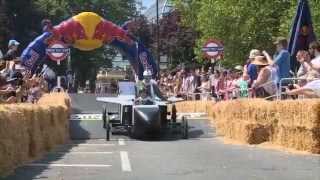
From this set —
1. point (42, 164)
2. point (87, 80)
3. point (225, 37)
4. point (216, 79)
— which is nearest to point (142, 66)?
point (225, 37)

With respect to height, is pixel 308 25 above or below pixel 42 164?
above

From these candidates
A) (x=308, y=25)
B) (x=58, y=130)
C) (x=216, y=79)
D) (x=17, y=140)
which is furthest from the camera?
(x=216, y=79)

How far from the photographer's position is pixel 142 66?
42.4 m

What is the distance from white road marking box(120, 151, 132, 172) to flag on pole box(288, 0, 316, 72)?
6.75 m

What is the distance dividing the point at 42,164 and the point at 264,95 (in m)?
7.91

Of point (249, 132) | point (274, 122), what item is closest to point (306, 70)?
point (274, 122)

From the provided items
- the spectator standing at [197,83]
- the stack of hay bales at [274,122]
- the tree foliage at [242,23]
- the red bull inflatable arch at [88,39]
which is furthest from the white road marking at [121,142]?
the red bull inflatable arch at [88,39]

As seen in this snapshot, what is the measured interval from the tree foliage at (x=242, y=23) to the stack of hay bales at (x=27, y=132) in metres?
19.2

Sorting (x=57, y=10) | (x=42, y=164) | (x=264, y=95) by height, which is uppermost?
(x=57, y=10)

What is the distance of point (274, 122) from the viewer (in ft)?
59.8

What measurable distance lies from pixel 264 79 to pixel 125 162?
618 centimetres

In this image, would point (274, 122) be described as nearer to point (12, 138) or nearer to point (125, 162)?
point (125, 162)

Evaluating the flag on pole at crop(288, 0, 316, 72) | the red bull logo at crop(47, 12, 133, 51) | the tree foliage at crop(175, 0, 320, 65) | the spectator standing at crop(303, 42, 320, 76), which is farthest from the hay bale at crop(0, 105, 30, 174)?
the red bull logo at crop(47, 12, 133, 51)

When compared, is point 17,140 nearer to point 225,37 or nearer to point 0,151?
point 0,151
